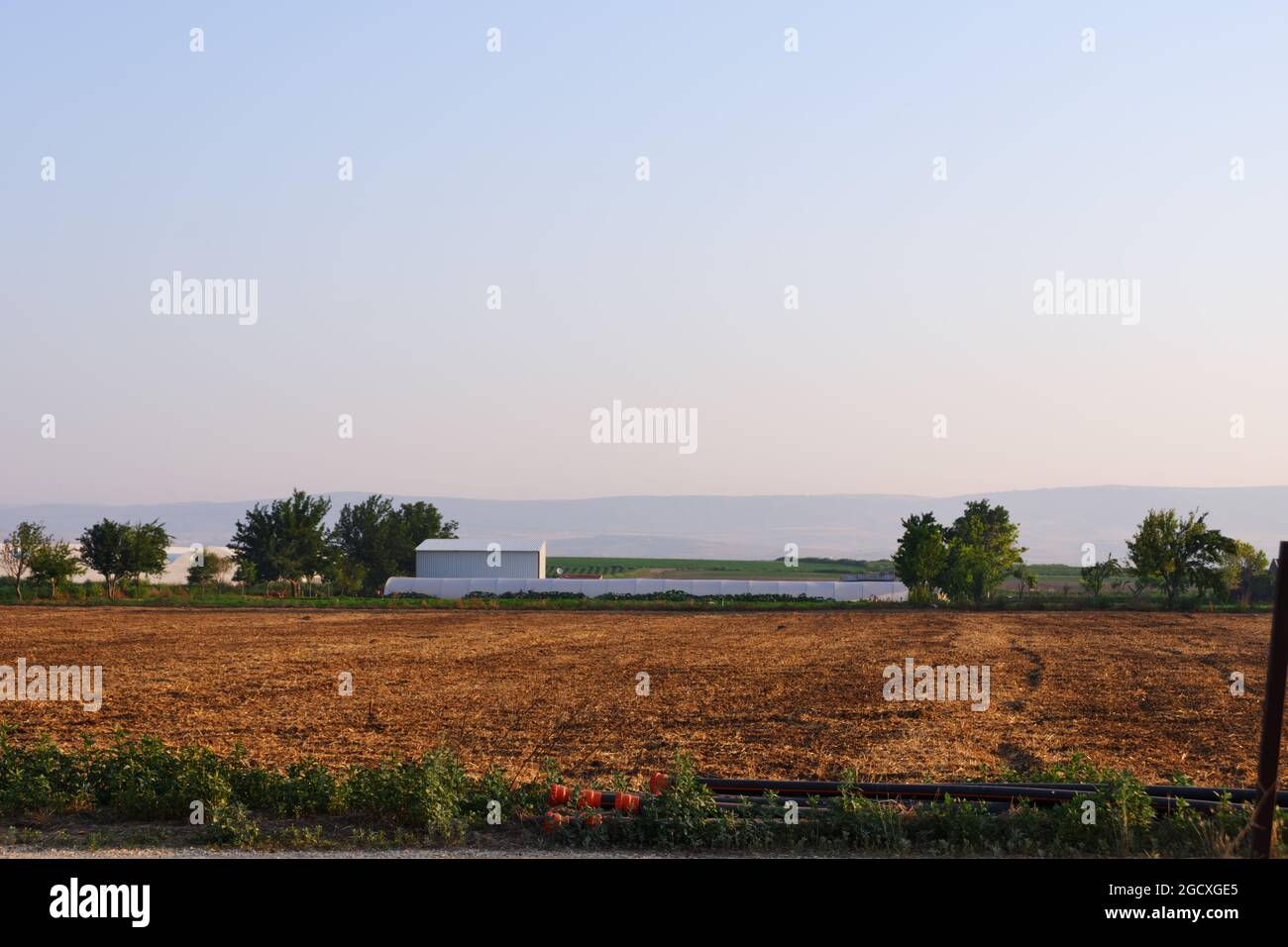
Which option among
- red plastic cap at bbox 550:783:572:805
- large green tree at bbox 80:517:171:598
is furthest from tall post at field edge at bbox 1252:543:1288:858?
large green tree at bbox 80:517:171:598

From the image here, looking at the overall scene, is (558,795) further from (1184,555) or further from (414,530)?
(414,530)

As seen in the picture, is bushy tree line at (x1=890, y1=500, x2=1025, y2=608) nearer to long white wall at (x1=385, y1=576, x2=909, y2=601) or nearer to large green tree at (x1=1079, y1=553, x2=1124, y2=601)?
large green tree at (x1=1079, y1=553, x2=1124, y2=601)

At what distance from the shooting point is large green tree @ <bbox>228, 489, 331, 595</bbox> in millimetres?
79062

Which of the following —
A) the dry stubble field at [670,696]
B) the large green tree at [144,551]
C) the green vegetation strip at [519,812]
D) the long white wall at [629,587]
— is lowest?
the long white wall at [629,587]

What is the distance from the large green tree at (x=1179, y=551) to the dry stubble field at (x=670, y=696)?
19.5 m

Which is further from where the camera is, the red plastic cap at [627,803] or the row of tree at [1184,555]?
the row of tree at [1184,555]

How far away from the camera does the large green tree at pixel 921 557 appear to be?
6594cm

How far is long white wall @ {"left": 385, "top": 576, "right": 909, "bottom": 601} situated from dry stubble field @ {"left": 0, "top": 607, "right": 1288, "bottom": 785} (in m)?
29.3

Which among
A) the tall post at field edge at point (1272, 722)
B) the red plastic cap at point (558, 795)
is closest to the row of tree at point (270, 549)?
the red plastic cap at point (558, 795)

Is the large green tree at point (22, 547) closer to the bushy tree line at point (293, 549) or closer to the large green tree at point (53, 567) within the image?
the large green tree at point (53, 567)

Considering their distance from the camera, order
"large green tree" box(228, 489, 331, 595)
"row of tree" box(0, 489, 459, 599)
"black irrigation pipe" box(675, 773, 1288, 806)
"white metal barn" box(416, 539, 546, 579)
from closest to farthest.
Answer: "black irrigation pipe" box(675, 773, 1288, 806), "row of tree" box(0, 489, 459, 599), "large green tree" box(228, 489, 331, 595), "white metal barn" box(416, 539, 546, 579)

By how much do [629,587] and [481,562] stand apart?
1281 cm

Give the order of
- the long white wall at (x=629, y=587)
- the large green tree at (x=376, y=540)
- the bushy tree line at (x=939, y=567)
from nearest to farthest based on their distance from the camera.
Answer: the bushy tree line at (x=939, y=567), the long white wall at (x=629, y=587), the large green tree at (x=376, y=540)

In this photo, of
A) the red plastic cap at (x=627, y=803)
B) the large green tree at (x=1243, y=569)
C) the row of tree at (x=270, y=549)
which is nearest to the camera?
the red plastic cap at (x=627, y=803)
